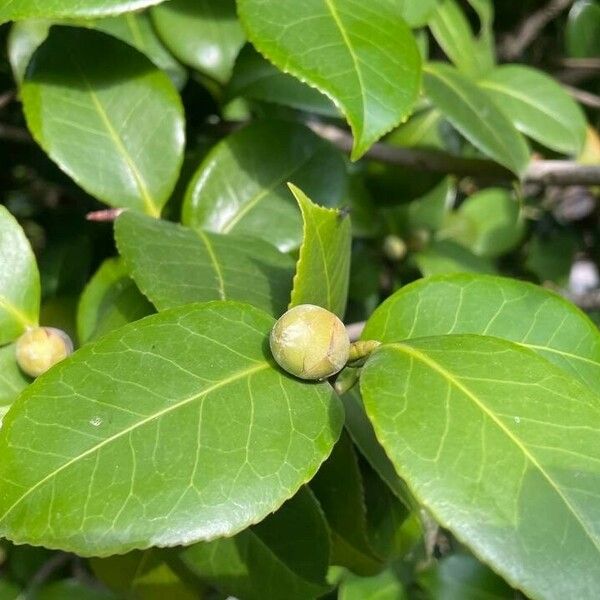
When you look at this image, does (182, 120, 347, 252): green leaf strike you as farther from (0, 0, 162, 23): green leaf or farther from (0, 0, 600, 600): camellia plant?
(0, 0, 162, 23): green leaf

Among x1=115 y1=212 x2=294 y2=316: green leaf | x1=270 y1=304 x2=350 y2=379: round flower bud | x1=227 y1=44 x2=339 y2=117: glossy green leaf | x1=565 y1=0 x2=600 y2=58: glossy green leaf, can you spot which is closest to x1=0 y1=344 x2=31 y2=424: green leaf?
x1=115 y1=212 x2=294 y2=316: green leaf

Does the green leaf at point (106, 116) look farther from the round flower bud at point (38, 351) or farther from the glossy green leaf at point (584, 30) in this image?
the glossy green leaf at point (584, 30)

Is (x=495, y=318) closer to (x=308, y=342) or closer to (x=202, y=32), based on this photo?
(x=308, y=342)

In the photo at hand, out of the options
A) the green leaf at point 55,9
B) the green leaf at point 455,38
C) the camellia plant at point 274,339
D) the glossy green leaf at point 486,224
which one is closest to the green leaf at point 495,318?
the camellia plant at point 274,339

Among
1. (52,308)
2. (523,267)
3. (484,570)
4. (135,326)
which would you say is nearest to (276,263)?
(135,326)

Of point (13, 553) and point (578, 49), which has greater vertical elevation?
point (578, 49)

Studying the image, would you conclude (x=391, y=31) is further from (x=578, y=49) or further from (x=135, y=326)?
(x=578, y=49)
